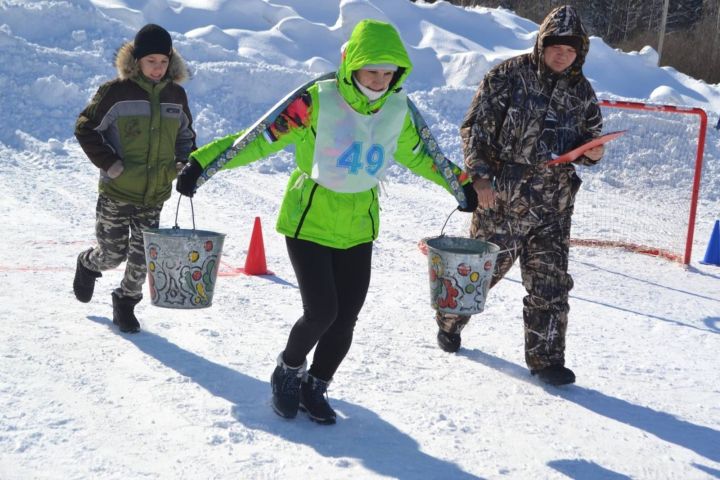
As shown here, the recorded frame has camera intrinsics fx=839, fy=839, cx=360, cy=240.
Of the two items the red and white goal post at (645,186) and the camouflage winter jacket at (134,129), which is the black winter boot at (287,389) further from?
the red and white goal post at (645,186)

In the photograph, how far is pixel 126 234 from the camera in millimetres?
5152

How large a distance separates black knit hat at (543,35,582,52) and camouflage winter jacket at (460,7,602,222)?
0.05 metres

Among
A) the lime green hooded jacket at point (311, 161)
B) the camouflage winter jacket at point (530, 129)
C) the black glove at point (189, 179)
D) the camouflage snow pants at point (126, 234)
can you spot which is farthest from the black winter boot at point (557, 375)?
the camouflage snow pants at point (126, 234)

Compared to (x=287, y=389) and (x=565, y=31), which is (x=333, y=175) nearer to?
(x=287, y=389)

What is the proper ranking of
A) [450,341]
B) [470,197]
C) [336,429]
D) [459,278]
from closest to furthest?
[336,429]
[459,278]
[470,197]
[450,341]

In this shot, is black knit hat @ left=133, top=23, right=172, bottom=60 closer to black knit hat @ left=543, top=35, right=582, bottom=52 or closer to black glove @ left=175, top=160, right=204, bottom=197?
black glove @ left=175, top=160, right=204, bottom=197

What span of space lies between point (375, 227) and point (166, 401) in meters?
1.36

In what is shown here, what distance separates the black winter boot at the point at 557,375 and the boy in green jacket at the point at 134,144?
2.47 meters

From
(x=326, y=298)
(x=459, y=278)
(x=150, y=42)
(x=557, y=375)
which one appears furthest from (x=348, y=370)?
(x=150, y=42)

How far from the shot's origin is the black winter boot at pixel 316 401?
404 centimetres

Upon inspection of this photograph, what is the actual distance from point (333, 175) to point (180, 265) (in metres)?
0.91

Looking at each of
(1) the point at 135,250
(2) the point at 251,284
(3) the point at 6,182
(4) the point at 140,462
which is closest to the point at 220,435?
(4) the point at 140,462

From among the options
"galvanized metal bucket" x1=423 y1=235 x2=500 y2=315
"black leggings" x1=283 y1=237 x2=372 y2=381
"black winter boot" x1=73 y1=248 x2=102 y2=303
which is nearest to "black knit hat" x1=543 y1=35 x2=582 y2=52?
"galvanized metal bucket" x1=423 y1=235 x2=500 y2=315

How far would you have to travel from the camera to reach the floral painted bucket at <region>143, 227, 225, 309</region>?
411cm
